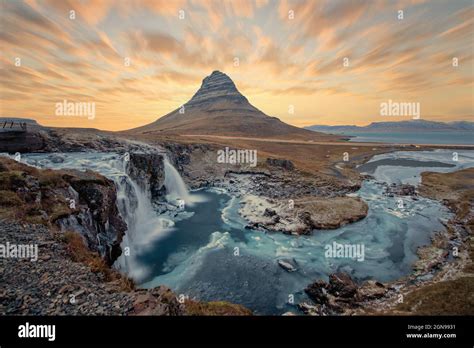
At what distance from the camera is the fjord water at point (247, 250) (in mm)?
18438

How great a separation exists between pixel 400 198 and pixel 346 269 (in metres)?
29.6

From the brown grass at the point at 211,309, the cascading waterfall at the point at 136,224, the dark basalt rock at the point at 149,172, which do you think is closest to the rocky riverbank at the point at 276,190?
the dark basalt rock at the point at 149,172

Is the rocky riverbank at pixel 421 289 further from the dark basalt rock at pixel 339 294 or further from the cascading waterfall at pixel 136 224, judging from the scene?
the cascading waterfall at pixel 136 224

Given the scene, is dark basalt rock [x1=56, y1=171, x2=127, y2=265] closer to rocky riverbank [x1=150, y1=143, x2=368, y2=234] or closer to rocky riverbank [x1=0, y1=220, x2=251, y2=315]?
rocky riverbank [x1=0, y1=220, x2=251, y2=315]

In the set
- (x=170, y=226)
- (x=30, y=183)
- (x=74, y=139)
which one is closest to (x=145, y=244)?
(x=170, y=226)

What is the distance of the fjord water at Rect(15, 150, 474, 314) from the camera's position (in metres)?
18.4

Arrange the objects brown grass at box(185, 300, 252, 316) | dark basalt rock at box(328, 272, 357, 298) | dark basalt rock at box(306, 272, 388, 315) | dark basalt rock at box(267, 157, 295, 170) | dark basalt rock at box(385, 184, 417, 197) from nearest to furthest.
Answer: brown grass at box(185, 300, 252, 316)
dark basalt rock at box(306, 272, 388, 315)
dark basalt rock at box(328, 272, 357, 298)
dark basalt rock at box(385, 184, 417, 197)
dark basalt rock at box(267, 157, 295, 170)

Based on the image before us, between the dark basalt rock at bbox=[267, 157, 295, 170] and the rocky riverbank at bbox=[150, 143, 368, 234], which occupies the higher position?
the dark basalt rock at bbox=[267, 157, 295, 170]

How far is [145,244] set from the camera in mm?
25188

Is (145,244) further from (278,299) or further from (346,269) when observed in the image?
(346,269)

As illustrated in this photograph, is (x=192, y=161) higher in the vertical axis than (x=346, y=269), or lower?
higher

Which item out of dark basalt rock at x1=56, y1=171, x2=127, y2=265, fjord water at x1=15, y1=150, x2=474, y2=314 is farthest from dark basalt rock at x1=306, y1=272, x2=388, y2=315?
dark basalt rock at x1=56, y1=171, x2=127, y2=265

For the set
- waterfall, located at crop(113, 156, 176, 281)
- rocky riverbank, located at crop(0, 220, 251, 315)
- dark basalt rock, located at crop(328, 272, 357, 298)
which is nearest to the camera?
rocky riverbank, located at crop(0, 220, 251, 315)

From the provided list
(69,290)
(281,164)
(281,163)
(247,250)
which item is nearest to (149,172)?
(247,250)
